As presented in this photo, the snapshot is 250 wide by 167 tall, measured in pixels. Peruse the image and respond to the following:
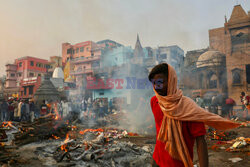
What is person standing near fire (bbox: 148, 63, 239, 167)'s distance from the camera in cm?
155

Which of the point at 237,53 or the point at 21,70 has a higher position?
the point at 21,70

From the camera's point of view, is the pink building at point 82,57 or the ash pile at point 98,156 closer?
the ash pile at point 98,156

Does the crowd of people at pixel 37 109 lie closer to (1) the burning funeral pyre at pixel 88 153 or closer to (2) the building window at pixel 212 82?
(1) the burning funeral pyre at pixel 88 153

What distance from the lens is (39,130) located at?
789cm

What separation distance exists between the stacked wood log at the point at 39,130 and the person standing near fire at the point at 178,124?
7.30 m

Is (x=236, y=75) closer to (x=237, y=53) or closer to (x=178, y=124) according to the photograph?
(x=237, y=53)

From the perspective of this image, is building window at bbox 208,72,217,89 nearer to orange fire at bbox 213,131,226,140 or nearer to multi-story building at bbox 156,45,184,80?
multi-story building at bbox 156,45,184,80

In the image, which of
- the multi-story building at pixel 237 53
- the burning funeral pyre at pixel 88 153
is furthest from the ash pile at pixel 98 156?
the multi-story building at pixel 237 53

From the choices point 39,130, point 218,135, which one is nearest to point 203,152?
point 218,135

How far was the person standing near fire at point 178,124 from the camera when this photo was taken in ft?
5.08

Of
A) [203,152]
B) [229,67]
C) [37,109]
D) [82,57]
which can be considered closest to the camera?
[203,152]

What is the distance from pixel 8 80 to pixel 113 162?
5142 centimetres

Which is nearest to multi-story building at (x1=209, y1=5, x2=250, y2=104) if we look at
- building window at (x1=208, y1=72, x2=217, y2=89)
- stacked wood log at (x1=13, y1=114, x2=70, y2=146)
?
building window at (x1=208, y1=72, x2=217, y2=89)

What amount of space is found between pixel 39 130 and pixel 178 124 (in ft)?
26.4
